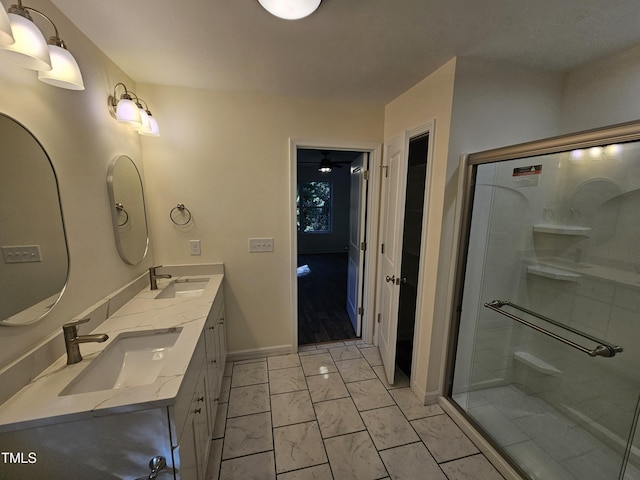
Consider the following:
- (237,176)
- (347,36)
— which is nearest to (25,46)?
(347,36)

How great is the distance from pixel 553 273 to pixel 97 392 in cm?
266

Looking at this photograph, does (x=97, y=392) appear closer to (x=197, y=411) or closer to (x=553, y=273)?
(x=197, y=411)

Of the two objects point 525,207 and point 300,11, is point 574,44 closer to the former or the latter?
point 525,207

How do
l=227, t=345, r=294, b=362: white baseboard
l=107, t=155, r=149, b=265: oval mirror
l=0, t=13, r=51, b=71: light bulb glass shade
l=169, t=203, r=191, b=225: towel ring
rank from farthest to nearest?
l=227, t=345, r=294, b=362: white baseboard → l=169, t=203, r=191, b=225: towel ring → l=107, t=155, r=149, b=265: oval mirror → l=0, t=13, r=51, b=71: light bulb glass shade

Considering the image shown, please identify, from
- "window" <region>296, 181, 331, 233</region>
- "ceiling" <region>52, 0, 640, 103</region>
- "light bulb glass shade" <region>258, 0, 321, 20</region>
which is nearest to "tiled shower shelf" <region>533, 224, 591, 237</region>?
"ceiling" <region>52, 0, 640, 103</region>

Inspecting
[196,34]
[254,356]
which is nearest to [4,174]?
[196,34]

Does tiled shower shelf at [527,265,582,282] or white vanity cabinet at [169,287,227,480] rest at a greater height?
tiled shower shelf at [527,265,582,282]

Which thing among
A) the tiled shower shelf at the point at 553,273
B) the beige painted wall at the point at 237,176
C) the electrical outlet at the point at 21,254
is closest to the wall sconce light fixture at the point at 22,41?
the electrical outlet at the point at 21,254

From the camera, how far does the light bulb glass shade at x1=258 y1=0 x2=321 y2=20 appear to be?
3.67ft

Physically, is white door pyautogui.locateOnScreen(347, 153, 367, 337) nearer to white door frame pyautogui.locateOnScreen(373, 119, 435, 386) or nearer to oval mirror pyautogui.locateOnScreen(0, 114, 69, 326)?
white door frame pyautogui.locateOnScreen(373, 119, 435, 386)

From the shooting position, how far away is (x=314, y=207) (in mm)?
7051

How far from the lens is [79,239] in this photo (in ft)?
4.32

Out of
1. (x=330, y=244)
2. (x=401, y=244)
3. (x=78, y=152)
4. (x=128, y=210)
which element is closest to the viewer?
(x=78, y=152)

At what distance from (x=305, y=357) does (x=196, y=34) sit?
2629 millimetres
